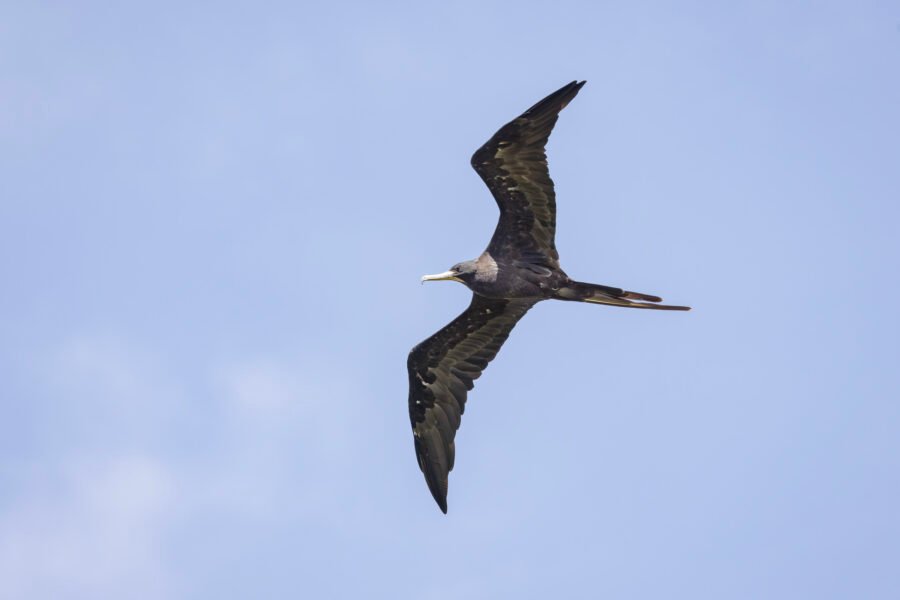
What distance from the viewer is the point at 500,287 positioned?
1905 centimetres

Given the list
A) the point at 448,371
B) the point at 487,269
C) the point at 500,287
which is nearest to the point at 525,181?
the point at 487,269

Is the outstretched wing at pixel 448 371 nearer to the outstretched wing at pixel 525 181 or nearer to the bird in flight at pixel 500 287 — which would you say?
the bird in flight at pixel 500 287

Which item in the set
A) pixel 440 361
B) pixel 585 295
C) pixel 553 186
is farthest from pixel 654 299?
pixel 440 361

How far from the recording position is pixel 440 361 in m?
20.2

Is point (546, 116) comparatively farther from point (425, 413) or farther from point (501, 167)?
point (425, 413)

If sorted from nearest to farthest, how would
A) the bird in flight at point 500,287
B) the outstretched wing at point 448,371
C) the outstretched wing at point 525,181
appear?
1. the outstretched wing at point 525,181
2. the bird in flight at point 500,287
3. the outstretched wing at point 448,371

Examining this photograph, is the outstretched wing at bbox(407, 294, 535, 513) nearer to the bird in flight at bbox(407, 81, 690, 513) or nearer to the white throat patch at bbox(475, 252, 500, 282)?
the bird in flight at bbox(407, 81, 690, 513)

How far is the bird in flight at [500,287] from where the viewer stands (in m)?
18.3

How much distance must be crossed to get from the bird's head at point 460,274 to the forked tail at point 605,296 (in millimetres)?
1311

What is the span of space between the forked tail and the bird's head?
131 centimetres

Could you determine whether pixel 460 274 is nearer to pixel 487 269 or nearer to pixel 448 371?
pixel 487 269

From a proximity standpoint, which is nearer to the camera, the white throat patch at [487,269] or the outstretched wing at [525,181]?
the outstretched wing at [525,181]

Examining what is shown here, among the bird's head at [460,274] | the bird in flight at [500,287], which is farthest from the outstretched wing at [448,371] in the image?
the bird's head at [460,274]

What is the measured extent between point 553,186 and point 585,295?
169cm
